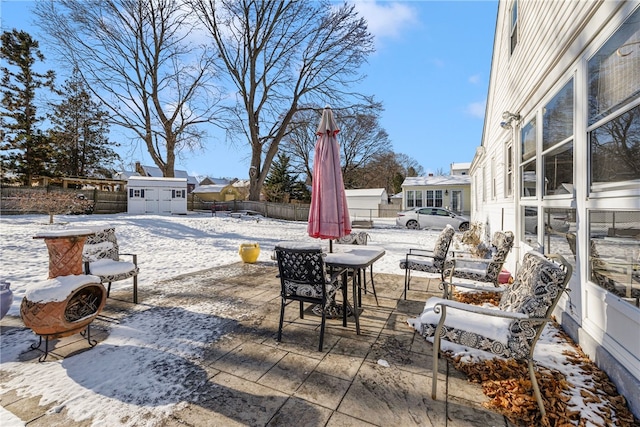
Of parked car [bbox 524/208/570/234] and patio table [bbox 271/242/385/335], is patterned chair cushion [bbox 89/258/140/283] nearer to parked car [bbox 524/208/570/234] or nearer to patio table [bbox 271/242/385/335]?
patio table [bbox 271/242/385/335]

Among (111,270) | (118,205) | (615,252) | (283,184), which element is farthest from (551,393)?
(283,184)

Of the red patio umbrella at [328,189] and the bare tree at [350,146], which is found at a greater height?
the bare tree at [350,146]

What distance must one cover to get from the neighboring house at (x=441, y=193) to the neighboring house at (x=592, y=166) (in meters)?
17.4

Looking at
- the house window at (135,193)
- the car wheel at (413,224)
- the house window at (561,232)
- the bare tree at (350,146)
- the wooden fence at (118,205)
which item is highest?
the bare tree at (350,146)

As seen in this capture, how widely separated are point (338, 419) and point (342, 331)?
128 centimetres

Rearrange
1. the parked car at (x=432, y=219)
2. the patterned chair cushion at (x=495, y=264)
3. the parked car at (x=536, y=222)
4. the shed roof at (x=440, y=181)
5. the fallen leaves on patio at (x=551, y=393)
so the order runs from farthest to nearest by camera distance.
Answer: the shed roof at (x=440, y=181) → the parked car at (x=432, y=219) → the patterned chair cushion at (x=495, y=264) → the parked car at (x=536, y=222) → the fallen leaves on patio at (x=551, y=393)

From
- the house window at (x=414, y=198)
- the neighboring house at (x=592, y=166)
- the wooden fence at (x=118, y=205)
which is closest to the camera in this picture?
the neighboring house at (x=592, y=166)

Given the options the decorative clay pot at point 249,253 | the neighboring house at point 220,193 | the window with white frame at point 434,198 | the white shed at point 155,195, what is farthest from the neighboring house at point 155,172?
the decorative clay pot at point 249,253

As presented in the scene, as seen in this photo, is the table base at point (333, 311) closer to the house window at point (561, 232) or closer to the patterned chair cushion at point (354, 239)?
the patterned chair cushion at point (354, 239)

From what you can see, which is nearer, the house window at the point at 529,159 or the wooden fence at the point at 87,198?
the house window at the point at 529,159

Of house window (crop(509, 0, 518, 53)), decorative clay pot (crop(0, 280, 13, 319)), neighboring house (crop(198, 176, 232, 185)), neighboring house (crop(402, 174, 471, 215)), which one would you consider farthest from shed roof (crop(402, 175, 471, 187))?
neighboring house (crop(198, 176, 232, 185))

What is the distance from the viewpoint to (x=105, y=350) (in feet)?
8.59

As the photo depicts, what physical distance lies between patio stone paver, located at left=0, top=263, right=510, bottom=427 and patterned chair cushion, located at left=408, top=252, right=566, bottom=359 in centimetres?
40

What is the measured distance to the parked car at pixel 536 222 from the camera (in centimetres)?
309
